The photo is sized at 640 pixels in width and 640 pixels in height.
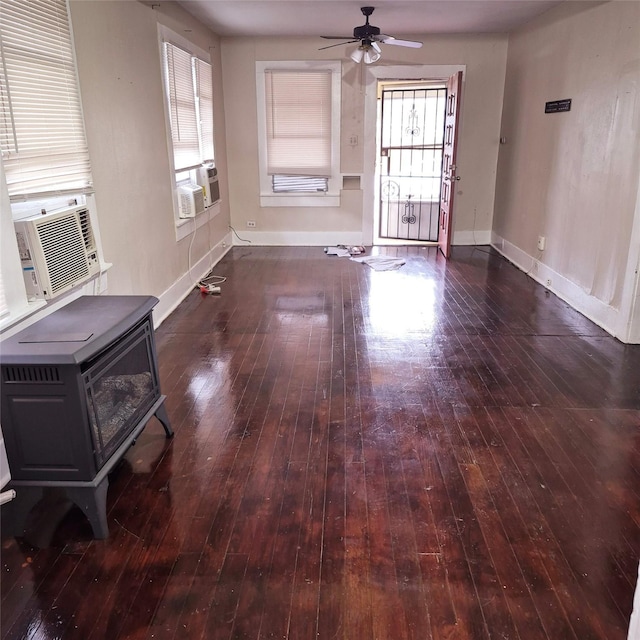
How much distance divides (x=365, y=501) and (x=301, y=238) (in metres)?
5.36

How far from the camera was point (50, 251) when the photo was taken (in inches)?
97.3

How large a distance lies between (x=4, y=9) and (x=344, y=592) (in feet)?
8.88

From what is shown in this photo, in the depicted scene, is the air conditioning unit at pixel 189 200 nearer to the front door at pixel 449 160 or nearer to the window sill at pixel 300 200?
the window sill at pixel 300 200

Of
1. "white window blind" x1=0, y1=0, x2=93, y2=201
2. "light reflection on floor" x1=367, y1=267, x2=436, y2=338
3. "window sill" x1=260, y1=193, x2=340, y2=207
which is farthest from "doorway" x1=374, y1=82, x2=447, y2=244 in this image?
"white window blind" x1=0, y1=0, x2=93, y2=201

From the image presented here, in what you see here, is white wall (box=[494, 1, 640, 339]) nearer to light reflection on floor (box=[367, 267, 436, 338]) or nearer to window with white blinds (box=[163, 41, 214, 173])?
light reflection on floor (box=[367, 267, 436, 338])

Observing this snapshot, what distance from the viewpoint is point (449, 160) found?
6270 millimetres

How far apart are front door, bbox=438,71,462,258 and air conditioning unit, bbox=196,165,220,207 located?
8.80ft

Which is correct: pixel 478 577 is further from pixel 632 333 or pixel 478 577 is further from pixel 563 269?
pixel 563 269

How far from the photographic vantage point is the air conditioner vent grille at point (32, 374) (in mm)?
1843

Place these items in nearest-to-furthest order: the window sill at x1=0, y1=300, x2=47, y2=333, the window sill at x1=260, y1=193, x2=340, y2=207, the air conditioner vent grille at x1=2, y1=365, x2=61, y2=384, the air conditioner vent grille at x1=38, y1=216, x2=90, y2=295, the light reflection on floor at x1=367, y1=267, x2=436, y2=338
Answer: the air conditioner vent grille at x1=2, y1=365, x2=61, y2=384
the window sill at x1=0, y1=300, x2=47, y2=333
the air conditioner vent grille at x1=38, y1=216, x2=90, y2=295
the light reflection on floor at x1=367, y1=267, x2=436, y2=338
the window sill at x1=260, y1=193, x2=340, y2=207

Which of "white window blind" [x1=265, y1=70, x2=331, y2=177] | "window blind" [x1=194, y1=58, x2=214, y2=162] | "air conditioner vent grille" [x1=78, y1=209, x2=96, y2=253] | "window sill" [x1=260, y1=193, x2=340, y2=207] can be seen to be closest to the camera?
"air conditioner vent grille" [x1=78, y1=209, x2=96, y2=253]

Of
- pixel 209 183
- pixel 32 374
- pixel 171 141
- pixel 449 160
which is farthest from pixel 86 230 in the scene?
pixel 449 160

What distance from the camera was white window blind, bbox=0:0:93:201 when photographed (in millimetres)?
2338

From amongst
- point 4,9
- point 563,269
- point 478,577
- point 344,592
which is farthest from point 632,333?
point 4,9
